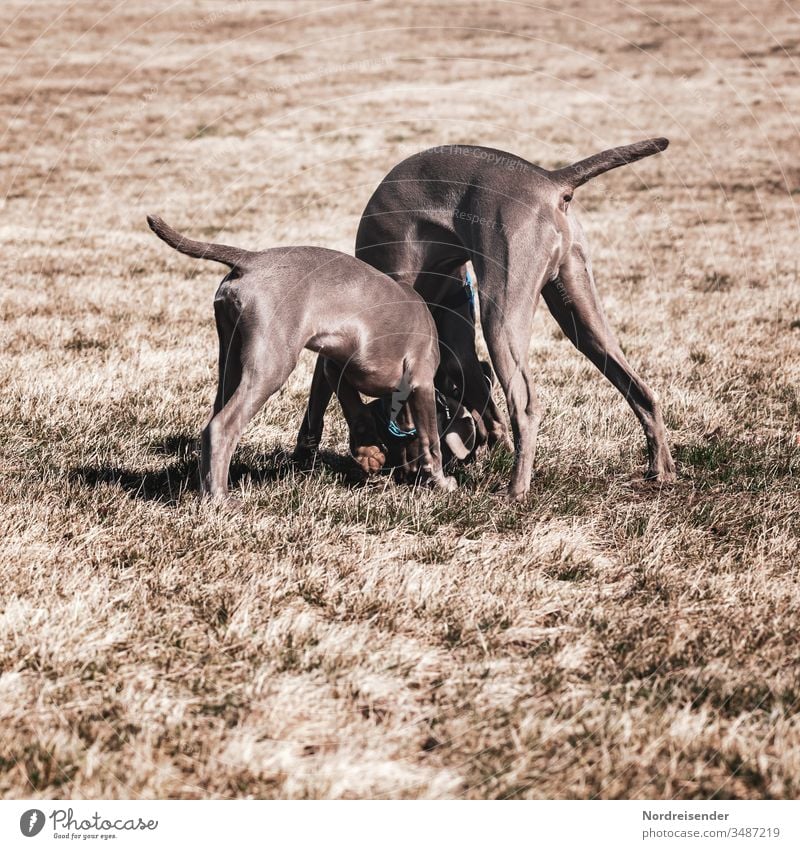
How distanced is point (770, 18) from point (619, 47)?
7.05m

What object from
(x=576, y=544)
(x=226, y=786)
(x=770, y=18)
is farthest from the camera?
(x=770, y=18)

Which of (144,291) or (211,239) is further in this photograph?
(211,239)

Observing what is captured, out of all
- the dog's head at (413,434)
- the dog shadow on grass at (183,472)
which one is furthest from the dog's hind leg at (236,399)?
the dog's head at (413,434)

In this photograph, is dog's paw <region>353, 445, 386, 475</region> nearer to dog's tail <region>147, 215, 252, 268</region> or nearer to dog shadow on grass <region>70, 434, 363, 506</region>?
dog shadow on grass <region>70, 434, 363, 506</region>

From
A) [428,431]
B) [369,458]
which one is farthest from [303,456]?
[428,431]

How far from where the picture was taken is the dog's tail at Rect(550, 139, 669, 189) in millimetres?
5109

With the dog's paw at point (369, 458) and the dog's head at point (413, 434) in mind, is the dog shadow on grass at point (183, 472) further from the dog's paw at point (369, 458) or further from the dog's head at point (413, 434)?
the dog's head at point (413, 434)

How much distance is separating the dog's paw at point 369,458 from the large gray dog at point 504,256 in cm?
36

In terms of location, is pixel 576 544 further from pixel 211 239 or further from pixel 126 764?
pixel 211 239

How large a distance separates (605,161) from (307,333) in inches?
72.6

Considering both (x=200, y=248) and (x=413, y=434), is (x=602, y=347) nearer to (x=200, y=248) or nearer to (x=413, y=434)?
(x=413, y=434)

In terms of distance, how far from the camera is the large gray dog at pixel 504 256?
5.11m

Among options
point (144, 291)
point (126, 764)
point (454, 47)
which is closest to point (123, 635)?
point (126, 764)

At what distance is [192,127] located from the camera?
22953mm
